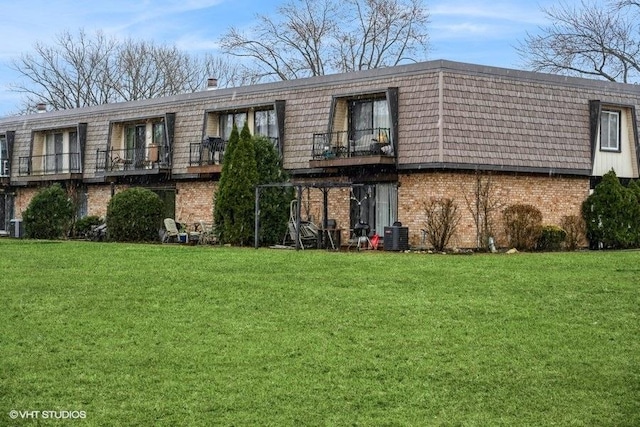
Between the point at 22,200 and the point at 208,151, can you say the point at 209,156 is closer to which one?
the point at 208,151

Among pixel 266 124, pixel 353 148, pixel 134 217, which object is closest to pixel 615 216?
pixel 353 148

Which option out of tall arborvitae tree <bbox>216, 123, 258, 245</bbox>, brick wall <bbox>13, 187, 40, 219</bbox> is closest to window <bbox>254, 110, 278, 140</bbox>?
tall arborvitae tree <bbox>216, 123, 258, 245</bbox>

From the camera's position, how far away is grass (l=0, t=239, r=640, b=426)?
7789 millimetres

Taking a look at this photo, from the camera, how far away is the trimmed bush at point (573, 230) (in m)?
25.4

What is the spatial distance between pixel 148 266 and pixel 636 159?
16851 mm

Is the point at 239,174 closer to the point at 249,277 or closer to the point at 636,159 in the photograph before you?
the point at 249,277

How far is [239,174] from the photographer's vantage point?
25344 mm

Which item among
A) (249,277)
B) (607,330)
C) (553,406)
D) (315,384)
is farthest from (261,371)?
(249,277)

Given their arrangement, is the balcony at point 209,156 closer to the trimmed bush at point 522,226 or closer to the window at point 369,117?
the window at point 369,117

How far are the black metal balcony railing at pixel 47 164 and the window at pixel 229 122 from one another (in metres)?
8.10

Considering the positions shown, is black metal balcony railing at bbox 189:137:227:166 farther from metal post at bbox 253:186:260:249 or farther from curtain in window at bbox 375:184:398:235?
curtain in window at bbox 375:184:398:235

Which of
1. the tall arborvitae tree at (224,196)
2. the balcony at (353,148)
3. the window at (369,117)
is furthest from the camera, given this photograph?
the window at (369,117)

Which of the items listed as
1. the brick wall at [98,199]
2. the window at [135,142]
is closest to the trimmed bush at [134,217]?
the window at [135,142]

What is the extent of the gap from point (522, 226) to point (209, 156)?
35.4 ft
